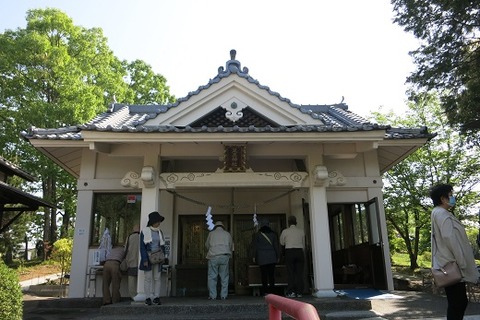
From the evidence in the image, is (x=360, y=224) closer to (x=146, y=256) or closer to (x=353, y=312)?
(x=353, y=312)

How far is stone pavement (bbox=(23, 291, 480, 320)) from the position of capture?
608 centimetres

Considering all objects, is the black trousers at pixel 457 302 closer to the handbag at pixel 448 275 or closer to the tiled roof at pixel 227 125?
the handbag at pixel 448 275

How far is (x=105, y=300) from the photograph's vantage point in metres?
8.07

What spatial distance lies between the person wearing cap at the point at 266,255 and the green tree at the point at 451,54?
21.8 feet

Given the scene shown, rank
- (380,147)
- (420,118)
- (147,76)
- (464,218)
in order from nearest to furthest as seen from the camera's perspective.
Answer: (380,147) → (464,218) → (420,118) → (147,76)

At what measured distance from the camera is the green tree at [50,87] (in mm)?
18125

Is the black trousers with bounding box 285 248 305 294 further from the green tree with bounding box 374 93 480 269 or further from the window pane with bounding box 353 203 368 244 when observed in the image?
the green tree with bounding box 374 93 480 269

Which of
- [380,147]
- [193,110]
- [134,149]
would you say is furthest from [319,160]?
[134,149]

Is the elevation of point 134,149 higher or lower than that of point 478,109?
lower

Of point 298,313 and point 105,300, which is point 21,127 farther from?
point 298,313

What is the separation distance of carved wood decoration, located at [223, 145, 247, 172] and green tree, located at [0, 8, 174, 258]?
12493mm

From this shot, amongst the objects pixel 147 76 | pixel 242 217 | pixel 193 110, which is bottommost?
pixel 242 217

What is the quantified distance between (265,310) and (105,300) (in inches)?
145

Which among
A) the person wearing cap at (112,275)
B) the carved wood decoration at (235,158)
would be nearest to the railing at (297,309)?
the carved wood decoration at (235,158)
